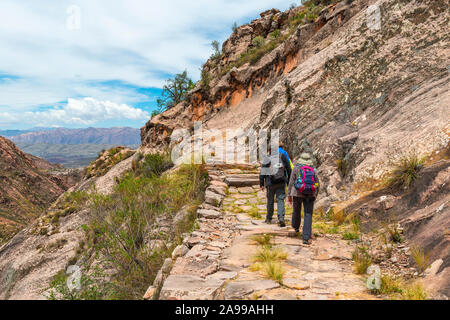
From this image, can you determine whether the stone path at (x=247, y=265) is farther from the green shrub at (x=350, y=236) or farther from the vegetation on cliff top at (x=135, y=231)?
the vegetation on cliff top at (x=135, y=231)

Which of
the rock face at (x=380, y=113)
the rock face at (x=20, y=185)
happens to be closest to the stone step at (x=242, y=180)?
the rock face at (x=380, y=113)

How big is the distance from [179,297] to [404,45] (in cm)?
856

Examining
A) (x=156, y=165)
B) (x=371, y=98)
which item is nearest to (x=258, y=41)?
(x=156, y=165)

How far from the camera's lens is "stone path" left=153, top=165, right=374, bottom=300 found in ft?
10.2

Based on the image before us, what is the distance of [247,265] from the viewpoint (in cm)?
398

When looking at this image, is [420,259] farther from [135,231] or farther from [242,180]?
→ [242,180]

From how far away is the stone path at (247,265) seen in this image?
10.2 feet

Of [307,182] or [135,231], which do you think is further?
[135,231]

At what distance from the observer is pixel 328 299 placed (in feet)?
9.50

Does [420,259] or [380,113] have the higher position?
[380,113]

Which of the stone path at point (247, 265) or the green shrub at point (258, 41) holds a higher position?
the green shrub at point (258, 41)

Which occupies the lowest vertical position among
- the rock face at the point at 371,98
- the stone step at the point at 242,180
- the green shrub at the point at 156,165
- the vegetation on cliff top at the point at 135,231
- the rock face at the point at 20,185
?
the rock face at the point at 20,185
